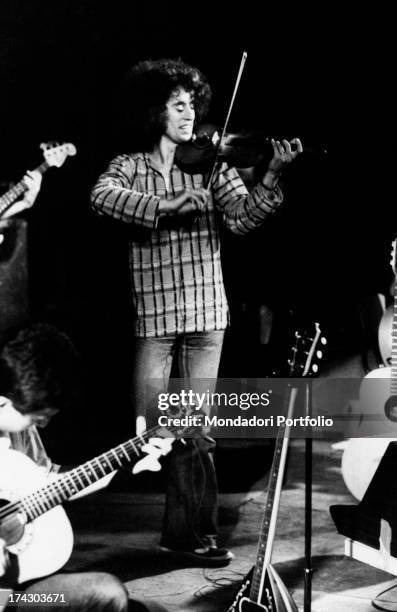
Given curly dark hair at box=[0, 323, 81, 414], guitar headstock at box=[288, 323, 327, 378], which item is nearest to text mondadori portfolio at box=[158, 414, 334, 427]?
guitar headstock at box=[288, 323, 327, 378]

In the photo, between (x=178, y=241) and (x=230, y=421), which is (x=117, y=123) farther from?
(x=230, y=421)

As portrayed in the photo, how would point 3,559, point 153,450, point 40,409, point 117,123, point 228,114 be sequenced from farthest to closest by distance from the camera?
1. point 117,123
2. point 228,114
3. point 40,409
4. point 153,450
5. point 3,559

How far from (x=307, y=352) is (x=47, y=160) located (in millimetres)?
1186

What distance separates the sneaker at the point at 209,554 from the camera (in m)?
3.13

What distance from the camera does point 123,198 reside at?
2.96m

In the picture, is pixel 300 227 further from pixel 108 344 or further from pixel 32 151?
pixel 32 151

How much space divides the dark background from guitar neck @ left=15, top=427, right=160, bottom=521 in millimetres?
564

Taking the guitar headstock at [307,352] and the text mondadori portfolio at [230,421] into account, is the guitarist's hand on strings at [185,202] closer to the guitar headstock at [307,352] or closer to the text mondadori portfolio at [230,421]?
the guitar headstock at [307,352]

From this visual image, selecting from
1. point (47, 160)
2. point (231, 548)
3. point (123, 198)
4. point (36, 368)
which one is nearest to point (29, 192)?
point (47, 160)

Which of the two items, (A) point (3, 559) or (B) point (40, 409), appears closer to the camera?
(A) point (3, 559)

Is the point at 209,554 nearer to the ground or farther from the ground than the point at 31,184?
nearer to the ground

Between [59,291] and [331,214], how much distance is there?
4.24 feet

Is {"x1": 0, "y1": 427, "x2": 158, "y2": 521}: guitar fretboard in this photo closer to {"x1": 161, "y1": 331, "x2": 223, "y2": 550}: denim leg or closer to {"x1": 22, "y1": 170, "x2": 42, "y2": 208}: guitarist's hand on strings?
{"x1": 161, "y1": 331, "x2": 223, "y2": 550}: denim leg

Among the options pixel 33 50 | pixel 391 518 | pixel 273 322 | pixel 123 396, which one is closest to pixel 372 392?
pixel 273 322
